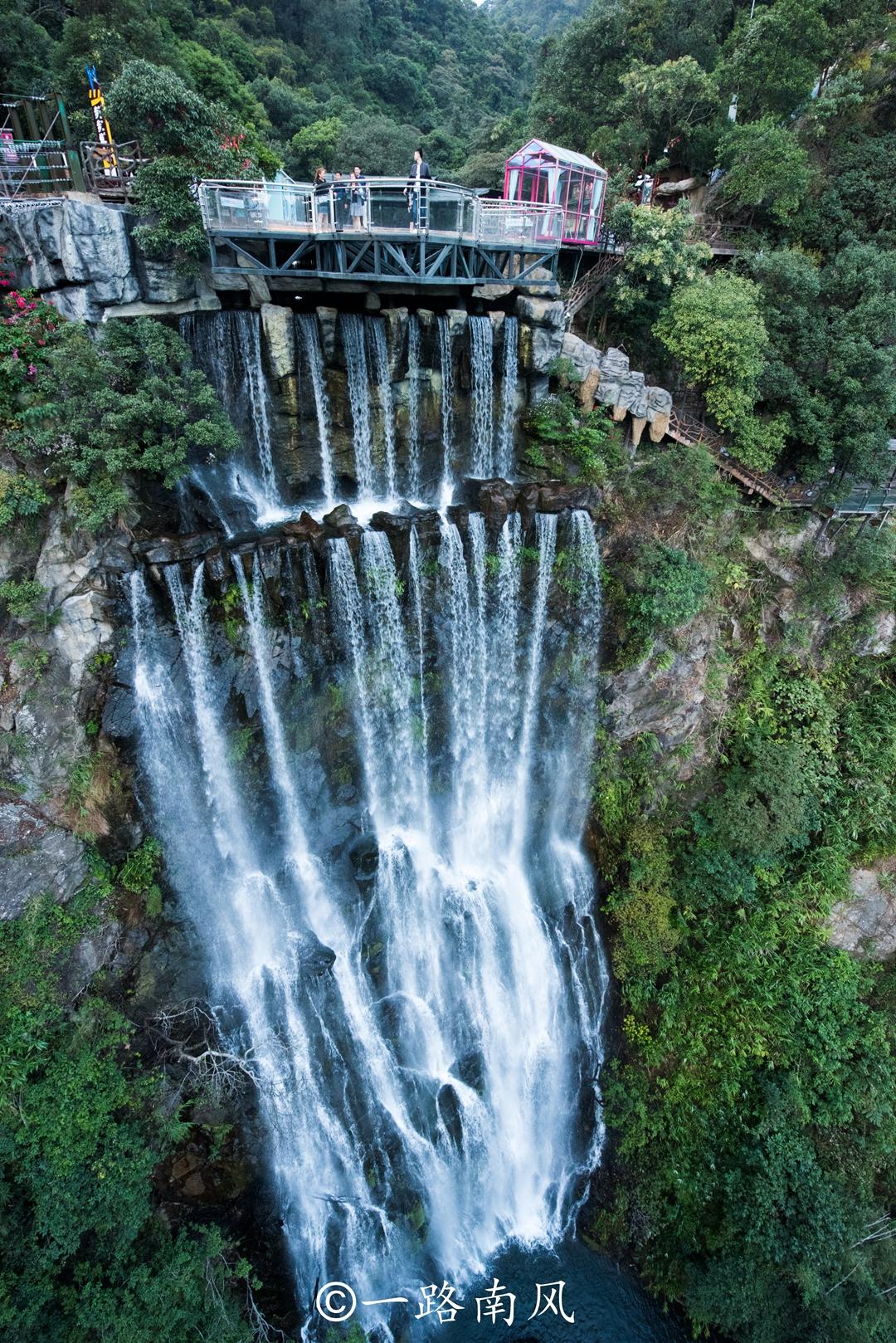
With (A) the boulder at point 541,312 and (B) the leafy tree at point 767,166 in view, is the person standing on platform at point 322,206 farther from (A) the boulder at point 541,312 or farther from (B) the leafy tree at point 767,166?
(B) the leafy tree at point 767,166

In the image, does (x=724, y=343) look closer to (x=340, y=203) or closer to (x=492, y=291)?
(x=492, y=291)

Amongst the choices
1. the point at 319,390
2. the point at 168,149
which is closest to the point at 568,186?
the point at 319,390

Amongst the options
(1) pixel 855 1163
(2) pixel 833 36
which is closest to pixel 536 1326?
(1) pixel 855 1163

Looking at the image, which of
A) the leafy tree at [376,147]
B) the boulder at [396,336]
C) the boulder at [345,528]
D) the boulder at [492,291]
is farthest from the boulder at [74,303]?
the leafy tree at [376,147]

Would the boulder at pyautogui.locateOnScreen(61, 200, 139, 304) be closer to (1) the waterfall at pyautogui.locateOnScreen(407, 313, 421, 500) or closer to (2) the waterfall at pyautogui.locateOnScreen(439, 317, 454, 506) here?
(1) the waterfall at pyautogui.locateOnScreen(407, 313, 421, 500)

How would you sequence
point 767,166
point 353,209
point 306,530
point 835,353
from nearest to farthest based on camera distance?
point 306,530
point 353,209
point 835,353
point 767,166

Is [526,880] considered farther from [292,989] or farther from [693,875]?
[292,989]
